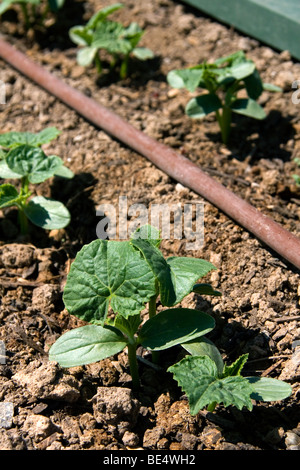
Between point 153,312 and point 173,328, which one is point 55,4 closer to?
point 153,312

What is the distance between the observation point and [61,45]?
3.65 metres

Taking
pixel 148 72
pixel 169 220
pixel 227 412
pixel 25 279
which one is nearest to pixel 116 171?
pixel 169 220

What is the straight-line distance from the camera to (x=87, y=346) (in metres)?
1.85

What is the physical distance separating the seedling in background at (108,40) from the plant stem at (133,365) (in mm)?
1880

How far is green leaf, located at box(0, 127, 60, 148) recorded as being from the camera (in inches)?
96.4

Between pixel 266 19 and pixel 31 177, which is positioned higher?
pixel 266 19

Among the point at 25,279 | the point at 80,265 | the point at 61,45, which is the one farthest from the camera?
the point at 61,45

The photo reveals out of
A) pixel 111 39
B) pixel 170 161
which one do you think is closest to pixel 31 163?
pixel 170 161

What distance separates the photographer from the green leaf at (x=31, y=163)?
7.68 ft

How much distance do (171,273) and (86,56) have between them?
1.93m

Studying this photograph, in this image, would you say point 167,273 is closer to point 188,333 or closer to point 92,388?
point 188,333

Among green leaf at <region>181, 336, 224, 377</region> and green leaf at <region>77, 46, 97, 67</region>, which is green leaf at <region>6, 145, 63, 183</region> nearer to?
green leaf at <region>181, 336, 224, 377</region>

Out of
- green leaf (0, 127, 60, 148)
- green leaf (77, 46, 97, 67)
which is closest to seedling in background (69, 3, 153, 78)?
green leaf (77, 46, 97, 67)
